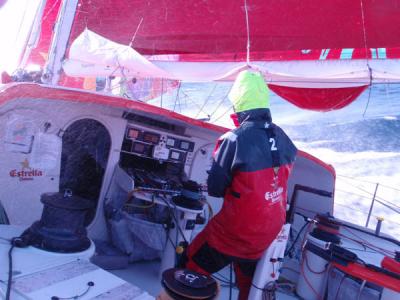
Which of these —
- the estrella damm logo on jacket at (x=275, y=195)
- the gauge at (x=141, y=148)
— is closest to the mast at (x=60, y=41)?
the gauge at (x=141, y=148)

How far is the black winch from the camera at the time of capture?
198 centimetres

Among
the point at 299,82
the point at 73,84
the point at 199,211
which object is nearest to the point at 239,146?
the point at 199,211

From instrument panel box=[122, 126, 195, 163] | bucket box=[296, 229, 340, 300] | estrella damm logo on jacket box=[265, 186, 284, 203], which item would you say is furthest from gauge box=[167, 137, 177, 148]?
estrella damm logo on jacket box=[265, 186, 284, 203]

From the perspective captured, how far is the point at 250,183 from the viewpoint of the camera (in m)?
2.12

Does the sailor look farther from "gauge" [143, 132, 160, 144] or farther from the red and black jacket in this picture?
"gauge" [143, 132, 160, 144]

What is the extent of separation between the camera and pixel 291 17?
11.1 feet

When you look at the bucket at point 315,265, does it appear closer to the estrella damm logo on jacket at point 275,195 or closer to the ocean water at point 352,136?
the estrella damm logo on jacket at point 275,195

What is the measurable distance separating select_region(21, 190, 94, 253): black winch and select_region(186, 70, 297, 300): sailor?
0.71 metres

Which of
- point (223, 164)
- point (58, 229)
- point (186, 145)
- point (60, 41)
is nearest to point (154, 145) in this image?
point (186, 145)

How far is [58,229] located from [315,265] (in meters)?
1.90

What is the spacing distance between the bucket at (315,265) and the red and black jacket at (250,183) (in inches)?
32.5

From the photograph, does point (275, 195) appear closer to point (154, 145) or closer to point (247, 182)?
point (247, 182)

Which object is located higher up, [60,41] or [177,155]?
[60,41]

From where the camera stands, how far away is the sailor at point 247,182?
2.12 m
